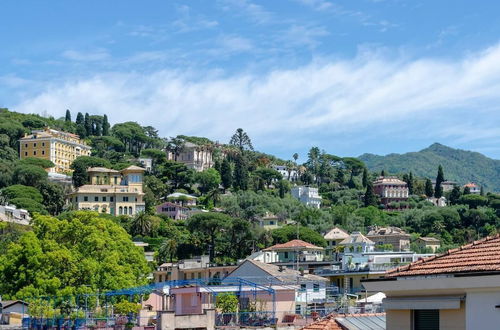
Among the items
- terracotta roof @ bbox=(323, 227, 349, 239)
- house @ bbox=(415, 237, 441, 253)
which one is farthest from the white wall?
house @ bbox=(415, 237, 441, 253)

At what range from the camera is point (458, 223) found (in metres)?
151

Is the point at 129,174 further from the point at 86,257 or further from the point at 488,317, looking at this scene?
the point at 488,317

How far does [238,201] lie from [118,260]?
90919mm

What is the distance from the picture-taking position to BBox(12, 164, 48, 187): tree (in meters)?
152

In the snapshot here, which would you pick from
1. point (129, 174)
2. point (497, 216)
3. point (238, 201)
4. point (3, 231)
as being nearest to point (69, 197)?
point (129, 174)

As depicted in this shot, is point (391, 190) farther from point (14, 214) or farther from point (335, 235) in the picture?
point (14, 214)

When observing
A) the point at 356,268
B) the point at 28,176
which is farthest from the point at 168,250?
the point at 28,176

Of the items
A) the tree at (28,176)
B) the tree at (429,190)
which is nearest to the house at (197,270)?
the tree at (28,176)

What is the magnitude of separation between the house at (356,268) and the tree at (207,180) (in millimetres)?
84237

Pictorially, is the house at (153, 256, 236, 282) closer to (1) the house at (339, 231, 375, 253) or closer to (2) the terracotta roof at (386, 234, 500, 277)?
(1) the house at (339, 231, 375, 253)

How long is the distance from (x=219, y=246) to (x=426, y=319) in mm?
106531

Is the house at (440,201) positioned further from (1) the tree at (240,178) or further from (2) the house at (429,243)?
(2) the house at (429,243)

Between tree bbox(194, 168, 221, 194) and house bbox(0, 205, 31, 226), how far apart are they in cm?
5753

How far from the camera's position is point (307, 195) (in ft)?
599
